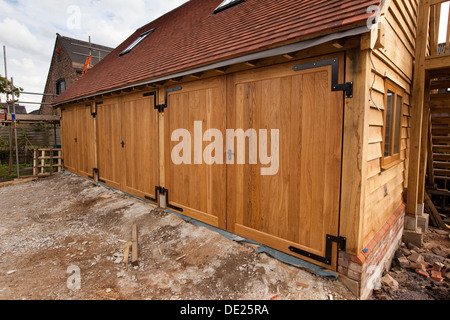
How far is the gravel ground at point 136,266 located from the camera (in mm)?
2629

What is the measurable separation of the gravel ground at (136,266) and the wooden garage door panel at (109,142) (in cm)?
164

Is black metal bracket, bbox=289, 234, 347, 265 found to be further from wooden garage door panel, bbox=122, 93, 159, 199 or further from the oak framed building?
wooden garage door panel, bbox=122, 93, 159, 199

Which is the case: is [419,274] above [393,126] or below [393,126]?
below

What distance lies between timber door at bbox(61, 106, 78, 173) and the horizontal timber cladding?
4.98 metres

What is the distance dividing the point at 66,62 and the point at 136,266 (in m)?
18.0

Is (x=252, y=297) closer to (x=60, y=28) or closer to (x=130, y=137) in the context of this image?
(x=130, y=137)

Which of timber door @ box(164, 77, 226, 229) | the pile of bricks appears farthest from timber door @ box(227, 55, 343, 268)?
the pile of bricks

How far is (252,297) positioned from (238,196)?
1.43m

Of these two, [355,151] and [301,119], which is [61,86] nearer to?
[301,119]

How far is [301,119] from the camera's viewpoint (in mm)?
2857

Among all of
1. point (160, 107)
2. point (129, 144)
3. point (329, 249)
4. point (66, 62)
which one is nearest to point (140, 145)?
point (129, 144)

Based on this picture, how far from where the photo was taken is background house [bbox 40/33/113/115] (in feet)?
50.4

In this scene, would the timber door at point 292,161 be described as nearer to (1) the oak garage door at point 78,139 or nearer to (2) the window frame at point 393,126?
(2) the window frame at point 393,126
